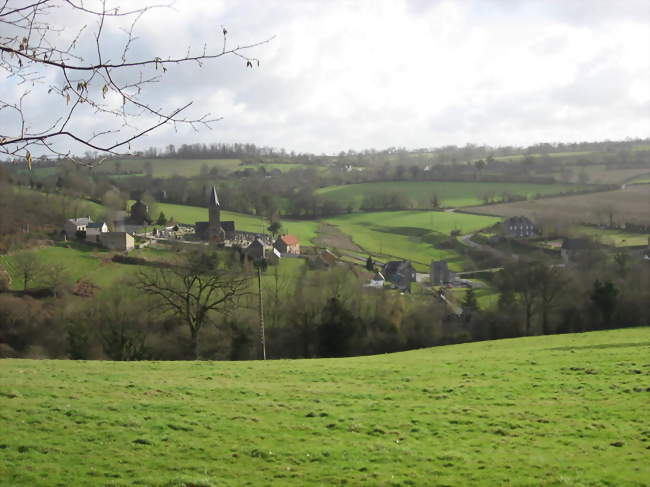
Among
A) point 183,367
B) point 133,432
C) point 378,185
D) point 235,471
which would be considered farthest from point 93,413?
point 378,185

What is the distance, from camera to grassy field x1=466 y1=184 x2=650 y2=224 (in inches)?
3113

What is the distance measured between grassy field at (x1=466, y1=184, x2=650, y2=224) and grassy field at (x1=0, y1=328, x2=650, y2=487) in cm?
6458

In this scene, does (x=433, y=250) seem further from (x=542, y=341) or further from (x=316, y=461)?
(x=316, y=461)

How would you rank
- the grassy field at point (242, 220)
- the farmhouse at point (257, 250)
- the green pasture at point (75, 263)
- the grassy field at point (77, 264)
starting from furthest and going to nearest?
the grassy field at point (242, 220), the farmhouse at point (257, 250), the grassy field at point (77, 264), the green pasture at point (75, 263)

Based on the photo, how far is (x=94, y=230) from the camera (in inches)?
2820

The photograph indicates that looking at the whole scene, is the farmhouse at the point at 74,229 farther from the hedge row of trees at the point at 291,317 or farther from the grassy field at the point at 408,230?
the grassy field at the point at 408,230

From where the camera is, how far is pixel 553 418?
44.3 feet

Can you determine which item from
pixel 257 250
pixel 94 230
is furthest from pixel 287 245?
pixel 94 230

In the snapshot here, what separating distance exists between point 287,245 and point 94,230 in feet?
70.7

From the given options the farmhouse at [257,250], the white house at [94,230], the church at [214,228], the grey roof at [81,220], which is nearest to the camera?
the farmhouse at [257,250]

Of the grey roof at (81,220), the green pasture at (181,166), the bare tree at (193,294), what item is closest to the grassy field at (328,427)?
the bare tree at (193,294)

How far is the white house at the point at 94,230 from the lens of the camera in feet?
231

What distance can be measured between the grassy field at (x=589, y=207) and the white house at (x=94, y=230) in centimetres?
5145

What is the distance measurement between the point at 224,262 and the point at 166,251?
1119 centimetres
